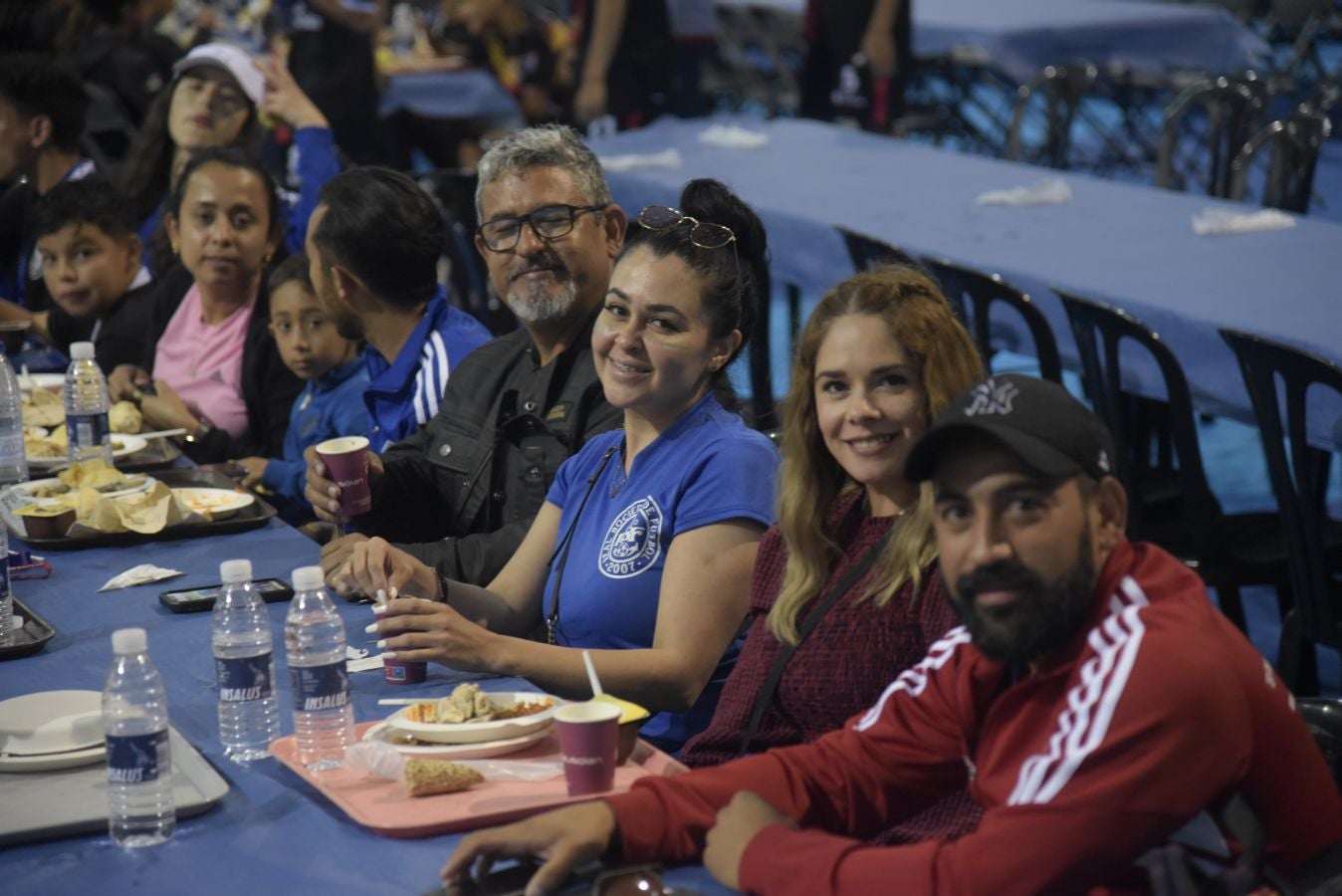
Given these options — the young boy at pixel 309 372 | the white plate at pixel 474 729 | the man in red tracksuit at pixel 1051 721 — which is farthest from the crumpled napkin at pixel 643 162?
the man in red tracksuit at pixel 1051 721

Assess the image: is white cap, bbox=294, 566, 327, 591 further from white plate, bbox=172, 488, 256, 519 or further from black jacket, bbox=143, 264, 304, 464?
Result: black jacket, bbox=143, 264, 304, 464

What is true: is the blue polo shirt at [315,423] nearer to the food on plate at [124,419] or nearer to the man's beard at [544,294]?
the food on plate at [124,419]

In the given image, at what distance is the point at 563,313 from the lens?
318 cm

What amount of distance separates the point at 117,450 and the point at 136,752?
2.07 m

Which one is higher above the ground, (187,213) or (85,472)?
(187,213)

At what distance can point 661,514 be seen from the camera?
2539 mm

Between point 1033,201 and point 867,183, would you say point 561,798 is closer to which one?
point 1033,201

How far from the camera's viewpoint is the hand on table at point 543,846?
1690 millimetres

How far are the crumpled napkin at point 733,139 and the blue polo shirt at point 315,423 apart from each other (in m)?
3.36

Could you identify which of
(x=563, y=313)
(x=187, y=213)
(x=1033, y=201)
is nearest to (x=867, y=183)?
(x=1033, y=201)

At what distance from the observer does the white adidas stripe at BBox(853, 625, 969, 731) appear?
1.83m

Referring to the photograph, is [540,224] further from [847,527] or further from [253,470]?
[847,527]

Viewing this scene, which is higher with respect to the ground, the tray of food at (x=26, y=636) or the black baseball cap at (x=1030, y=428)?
the black baseball cap at (x=1030, y=428)

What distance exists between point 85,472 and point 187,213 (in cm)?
118
